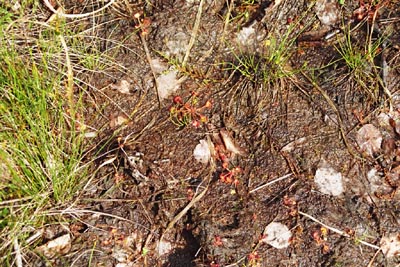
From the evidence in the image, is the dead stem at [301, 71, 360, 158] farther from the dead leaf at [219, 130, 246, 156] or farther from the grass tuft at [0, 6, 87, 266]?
the grass tuft at [0, 6, 87, 266]

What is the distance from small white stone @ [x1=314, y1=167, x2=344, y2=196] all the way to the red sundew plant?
552 mm

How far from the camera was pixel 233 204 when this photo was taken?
2.21 meters

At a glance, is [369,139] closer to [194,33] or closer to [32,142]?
[194,33]

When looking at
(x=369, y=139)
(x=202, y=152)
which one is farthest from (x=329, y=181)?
(x=202, y=152)

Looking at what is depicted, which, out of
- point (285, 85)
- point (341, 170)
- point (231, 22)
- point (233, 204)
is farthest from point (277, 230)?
point (231, 22)

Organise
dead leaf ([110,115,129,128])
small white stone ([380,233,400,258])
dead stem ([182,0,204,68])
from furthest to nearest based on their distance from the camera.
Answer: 1. dead stem ([182,0,204,68])
2. dead leaf ([110,115,129,128])
3. small white stone ([380,233,400,258])

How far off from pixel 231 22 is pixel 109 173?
0.93 metres

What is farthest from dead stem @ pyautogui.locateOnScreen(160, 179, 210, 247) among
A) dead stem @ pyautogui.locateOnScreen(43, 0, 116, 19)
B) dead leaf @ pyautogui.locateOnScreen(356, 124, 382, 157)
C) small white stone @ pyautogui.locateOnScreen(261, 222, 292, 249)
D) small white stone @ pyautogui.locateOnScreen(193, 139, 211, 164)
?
dead stem @ pyautogui.locateOnScreen(43, 0, 116, 19)

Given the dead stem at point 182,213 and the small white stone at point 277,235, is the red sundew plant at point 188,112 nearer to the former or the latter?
the dead stem at point 182,213

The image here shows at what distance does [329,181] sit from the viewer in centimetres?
223

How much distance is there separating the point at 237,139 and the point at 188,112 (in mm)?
251

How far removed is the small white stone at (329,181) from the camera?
7.27ft

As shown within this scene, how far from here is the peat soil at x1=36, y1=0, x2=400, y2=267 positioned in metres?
2.15

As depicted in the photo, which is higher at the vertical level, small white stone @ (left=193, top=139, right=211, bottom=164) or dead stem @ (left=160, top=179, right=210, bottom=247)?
small white stone @ (left=193, top=139, right=211, bottom=164)
